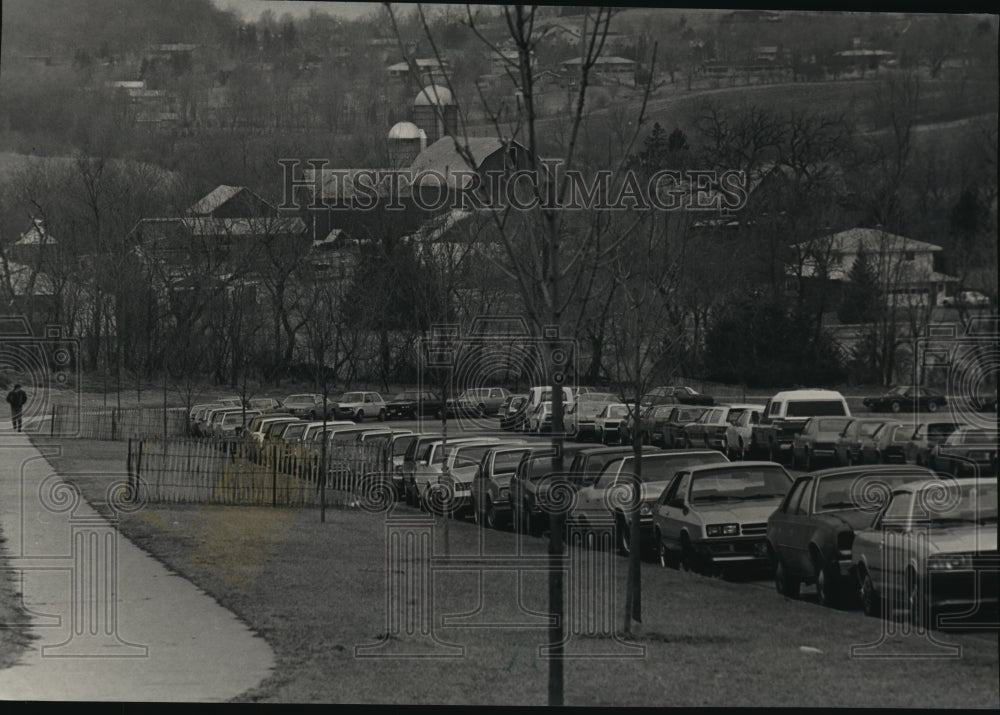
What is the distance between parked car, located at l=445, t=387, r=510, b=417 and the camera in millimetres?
11117

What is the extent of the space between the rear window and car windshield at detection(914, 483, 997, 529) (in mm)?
793

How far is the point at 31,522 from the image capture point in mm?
11109

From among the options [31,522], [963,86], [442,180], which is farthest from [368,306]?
[963,86]

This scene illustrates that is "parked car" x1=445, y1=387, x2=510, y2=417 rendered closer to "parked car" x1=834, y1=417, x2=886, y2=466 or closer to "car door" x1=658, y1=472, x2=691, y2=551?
"car door" x1=658, y1=472, x2=691, y2=551

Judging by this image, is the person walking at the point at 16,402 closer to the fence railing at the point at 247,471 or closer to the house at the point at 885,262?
the fence railing at the point at 247,471

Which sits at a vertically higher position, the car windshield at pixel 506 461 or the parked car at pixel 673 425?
the parked car at pixel 673 425

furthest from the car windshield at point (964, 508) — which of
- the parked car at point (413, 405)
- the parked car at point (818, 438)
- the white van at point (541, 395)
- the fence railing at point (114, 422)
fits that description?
the fence railing at point (114, 422)

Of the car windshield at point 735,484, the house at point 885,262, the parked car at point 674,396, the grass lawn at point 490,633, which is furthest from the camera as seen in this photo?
the car windshield at point 735,484

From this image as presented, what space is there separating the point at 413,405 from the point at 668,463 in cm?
192

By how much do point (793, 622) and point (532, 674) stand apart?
71.0 inches

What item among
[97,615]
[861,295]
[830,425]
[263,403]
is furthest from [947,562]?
→ [97,615]

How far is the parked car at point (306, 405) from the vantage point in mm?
11367

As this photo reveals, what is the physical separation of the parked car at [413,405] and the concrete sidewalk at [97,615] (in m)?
1.77

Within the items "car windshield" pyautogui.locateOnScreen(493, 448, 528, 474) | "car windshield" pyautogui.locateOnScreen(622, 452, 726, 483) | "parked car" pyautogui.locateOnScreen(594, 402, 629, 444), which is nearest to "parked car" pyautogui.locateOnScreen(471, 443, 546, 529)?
"car windshield" pyautogui.locateOnScreen(493, 448, 528, 474)
